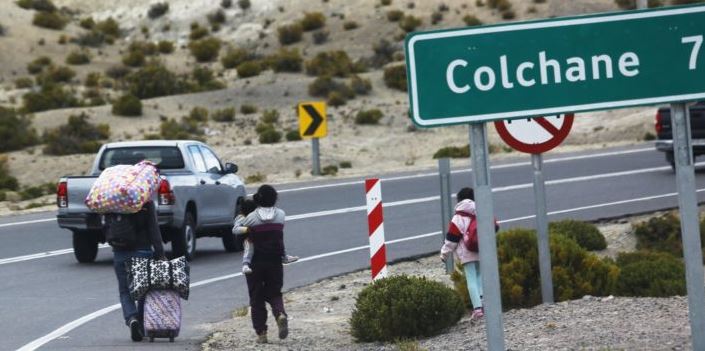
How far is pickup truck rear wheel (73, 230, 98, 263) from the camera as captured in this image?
20.8m

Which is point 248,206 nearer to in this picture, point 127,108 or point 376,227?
point 376,227

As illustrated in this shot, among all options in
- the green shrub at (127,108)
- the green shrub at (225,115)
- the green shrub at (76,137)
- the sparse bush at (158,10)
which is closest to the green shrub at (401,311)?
the green shrub at (76,137)

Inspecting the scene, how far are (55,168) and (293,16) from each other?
45.2 m

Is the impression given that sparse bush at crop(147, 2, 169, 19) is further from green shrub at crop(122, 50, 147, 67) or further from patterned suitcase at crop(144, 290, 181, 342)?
patterned suitcase at crop(144, 290, 181, 342)

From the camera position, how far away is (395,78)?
59875 millimetres

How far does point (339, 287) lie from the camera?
17.9 meters

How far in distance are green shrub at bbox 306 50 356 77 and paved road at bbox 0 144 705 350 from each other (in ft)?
86.7

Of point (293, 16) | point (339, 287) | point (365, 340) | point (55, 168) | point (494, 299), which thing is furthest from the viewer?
point (293, 16)

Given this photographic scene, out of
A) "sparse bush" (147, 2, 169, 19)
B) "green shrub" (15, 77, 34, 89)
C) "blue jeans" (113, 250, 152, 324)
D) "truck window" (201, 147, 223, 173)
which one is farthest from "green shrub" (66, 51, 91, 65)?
"blue jeans" (113, 250, 152, 324)

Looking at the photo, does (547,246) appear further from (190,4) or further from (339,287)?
(190,4)

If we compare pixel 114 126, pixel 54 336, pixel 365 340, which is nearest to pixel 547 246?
pixel 365 340

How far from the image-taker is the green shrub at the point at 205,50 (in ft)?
259

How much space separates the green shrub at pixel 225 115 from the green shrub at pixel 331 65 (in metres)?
10.3

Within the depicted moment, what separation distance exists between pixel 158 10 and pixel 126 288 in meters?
79.9
